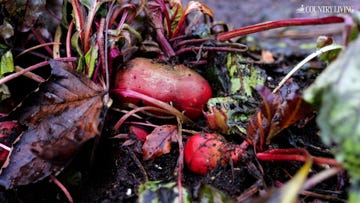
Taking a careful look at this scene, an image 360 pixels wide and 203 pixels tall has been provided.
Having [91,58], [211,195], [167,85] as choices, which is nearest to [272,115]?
[211,195]

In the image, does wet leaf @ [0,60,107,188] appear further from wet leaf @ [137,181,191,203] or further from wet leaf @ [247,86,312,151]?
wet leaf @ [247,86,312,151]

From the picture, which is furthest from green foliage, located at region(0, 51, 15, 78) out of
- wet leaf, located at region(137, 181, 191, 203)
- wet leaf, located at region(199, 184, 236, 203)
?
wet leaf, located at region(199, 184, 236, 203)

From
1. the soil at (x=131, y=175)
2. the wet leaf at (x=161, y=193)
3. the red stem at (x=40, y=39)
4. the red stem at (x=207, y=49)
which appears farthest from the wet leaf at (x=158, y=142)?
the red stem at (x=40, y=39)

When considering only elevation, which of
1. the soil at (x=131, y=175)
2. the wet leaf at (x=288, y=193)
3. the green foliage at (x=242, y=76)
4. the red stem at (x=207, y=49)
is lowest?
the soil at (x=131, y=175)

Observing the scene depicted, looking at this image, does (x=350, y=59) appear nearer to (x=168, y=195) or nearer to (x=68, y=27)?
(x=168, y=195)

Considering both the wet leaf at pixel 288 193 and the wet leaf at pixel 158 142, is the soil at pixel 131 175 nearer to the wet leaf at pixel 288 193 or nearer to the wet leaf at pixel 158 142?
the wet leaf at pixel 158 142

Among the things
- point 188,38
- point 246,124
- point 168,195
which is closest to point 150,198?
point 168,195

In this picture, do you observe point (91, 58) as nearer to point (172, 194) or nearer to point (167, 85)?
point (167, 85)

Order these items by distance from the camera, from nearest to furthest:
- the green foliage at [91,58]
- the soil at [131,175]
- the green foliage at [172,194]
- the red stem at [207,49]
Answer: the green foliage at [172,194] → the soil at [131,175] → the green foliage at [91,58] → the red stem at [207,49]
